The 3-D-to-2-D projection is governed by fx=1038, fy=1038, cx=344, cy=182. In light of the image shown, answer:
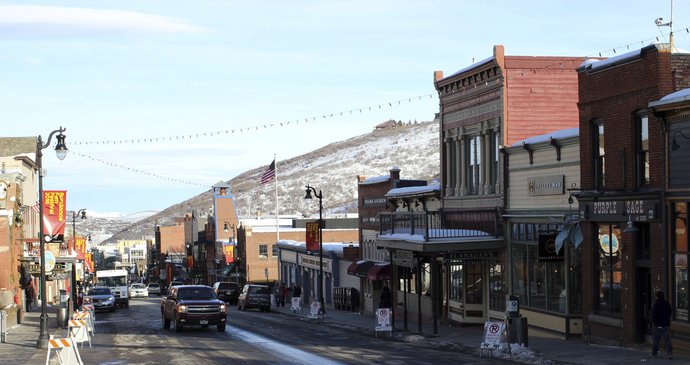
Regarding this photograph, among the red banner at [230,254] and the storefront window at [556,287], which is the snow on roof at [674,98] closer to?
the storefront window at [556,287]

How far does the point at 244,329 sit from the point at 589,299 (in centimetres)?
1703

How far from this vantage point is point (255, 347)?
3247 cm

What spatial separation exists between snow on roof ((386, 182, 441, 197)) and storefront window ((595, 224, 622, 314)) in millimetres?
15630

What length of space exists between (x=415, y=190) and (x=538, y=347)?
18872 millimetres

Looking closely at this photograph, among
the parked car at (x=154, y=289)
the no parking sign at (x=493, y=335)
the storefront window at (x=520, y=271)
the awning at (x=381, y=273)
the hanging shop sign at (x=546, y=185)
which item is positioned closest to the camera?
the no parking sign at (x=493, y=335)

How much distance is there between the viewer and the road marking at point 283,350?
88.9 ft

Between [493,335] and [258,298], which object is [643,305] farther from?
[258,298]

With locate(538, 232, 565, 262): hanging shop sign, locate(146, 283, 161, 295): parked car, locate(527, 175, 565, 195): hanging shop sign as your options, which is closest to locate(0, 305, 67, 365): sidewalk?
locate(538, 232, 565, 262): hanging shop sign

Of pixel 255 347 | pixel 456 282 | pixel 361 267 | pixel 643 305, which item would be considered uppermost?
pixel 643 305

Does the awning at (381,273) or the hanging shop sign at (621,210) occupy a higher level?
the hanging shop sign at (621,210)

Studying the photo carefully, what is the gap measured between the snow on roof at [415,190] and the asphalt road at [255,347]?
723 cm

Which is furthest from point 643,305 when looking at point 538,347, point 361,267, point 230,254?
point 230,254

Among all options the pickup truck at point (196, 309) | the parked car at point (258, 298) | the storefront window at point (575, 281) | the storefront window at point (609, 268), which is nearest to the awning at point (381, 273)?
the pickup truck at point (196, 309)

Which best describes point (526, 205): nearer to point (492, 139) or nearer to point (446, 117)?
point (492, 139)
